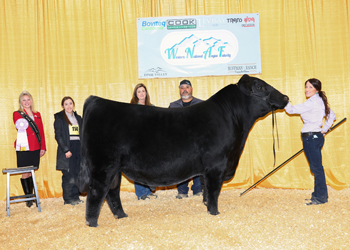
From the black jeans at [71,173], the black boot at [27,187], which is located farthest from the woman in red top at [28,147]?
the black jeans at [71,173]

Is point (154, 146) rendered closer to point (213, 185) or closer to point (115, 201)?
point (213, 185)

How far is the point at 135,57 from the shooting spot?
5.14 meters

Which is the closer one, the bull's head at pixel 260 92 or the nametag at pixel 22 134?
the bull's head at pixel 260 92

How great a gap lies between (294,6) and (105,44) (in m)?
3.43

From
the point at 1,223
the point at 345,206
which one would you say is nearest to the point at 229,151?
the point at 345,206

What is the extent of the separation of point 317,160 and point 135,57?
3.38 m

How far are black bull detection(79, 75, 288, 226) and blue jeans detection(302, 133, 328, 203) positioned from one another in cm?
92

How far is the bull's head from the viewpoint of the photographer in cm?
337

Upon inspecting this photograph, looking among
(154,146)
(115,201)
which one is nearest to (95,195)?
(115,201)

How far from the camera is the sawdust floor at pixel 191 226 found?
8.52ft

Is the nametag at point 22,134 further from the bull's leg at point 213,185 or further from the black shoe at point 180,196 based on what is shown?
the bull's leg at point 213,185

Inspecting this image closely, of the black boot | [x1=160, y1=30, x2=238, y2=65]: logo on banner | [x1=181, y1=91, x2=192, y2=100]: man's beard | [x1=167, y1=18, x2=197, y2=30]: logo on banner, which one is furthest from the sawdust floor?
[x1=167, y1=18, x2=197, y2=30]: logo on banner

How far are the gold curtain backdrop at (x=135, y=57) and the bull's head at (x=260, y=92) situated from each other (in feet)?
5.82

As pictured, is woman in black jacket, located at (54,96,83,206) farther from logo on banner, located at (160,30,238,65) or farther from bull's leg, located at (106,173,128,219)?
logo on banner, located at (160,30,238,65)
